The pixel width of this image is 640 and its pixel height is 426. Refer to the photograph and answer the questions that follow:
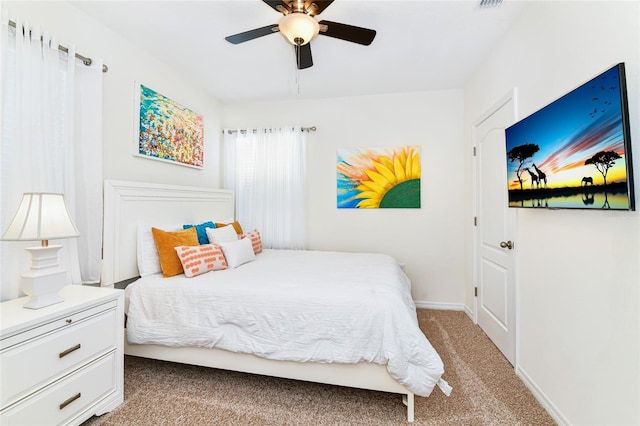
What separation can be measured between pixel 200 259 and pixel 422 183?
2.62 meters

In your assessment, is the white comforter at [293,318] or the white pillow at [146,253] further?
the white pillow at [146,253]

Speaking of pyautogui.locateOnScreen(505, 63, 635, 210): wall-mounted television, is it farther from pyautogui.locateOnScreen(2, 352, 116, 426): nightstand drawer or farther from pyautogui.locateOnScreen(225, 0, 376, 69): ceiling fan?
pyautogui.locateOnScreen(2, 352, 116, 426): nightstand drawer

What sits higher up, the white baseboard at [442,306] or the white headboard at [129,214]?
the white headboard at [129,214]

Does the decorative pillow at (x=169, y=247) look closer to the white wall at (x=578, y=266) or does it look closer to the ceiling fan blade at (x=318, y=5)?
the ceiling fan blade at (x=318, y=5)

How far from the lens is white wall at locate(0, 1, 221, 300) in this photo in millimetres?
1814

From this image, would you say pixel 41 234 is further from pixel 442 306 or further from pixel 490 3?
pixel 442 306

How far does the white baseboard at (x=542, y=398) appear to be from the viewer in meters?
1.57

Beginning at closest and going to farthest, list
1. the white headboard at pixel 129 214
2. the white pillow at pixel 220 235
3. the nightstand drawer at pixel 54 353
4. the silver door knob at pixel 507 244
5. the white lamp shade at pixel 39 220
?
the nightstand drawer at pixel 54 353 → the white lamp shade at pixel 39 220 → the white headboard at pixel 129 214 → the silver door knob at pixel 507 244 → the white pillow at pixel 220 235

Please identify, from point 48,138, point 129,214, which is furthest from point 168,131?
point 48,138

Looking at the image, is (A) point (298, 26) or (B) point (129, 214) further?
(B) point (129, 214)

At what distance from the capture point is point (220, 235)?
9.06 ft

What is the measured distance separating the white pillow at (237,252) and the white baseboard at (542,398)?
233 centimetres

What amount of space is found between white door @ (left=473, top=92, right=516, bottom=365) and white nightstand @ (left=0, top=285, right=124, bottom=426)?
2.79 m

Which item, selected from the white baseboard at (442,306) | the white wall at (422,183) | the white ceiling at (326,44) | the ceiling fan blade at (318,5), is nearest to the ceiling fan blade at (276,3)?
the ceiling fan blade at (318,5)
